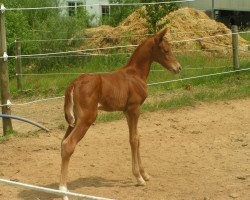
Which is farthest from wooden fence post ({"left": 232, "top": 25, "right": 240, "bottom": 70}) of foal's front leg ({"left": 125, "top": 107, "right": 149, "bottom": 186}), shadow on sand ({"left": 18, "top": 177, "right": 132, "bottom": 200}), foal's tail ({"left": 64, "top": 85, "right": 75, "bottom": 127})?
foal's tail ({"left": 64, "top": 85, "right": 75, "bottom": 127})

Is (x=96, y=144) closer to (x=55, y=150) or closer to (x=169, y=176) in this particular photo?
(x=55, y=150)

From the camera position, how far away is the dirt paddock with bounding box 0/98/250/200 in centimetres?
528

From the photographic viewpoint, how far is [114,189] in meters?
5.33

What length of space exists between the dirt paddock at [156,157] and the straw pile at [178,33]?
4.33 meters

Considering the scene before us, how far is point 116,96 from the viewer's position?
531cm

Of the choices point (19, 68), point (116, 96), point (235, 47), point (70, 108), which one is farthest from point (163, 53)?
point (19, 68)

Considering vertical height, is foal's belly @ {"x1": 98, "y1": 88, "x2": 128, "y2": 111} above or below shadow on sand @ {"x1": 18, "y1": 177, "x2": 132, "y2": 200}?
above

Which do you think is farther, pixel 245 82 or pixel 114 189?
pixel 245 82

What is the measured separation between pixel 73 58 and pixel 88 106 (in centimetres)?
803

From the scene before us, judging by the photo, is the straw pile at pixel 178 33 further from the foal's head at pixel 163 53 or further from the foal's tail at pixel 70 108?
A: the foal's tail at pixel 70 108

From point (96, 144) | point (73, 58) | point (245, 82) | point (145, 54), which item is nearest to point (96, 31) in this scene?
point (73, 58)

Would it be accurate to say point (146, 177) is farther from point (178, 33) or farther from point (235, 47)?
point (178, 33)

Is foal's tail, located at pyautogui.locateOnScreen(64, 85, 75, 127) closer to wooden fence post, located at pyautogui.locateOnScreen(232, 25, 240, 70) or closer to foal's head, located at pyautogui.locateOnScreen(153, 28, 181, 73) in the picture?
foal's head, located at pyautogui.locateOnScreen(153, 28, 181, 73)

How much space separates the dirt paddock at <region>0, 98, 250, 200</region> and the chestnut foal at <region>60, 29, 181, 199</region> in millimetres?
420
